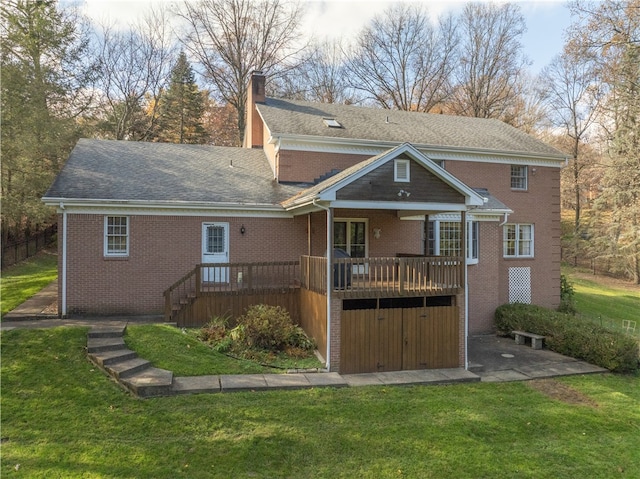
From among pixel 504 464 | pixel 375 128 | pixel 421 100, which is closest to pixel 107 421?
pixel 504 464

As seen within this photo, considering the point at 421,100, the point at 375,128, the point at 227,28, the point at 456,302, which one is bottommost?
the point at 456,302

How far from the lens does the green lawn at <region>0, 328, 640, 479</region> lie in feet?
19.5

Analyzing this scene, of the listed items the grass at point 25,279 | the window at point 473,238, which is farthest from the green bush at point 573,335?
the grass at point 25,279

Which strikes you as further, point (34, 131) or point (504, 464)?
point (34, 131)

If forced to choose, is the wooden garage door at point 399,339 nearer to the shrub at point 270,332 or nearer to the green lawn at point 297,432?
the green lawn at point 297,432

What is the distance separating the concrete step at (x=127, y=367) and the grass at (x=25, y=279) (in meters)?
5.70

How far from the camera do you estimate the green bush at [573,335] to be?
10.7 m

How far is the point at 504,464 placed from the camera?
641 centimetres

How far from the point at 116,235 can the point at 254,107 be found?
9.09m

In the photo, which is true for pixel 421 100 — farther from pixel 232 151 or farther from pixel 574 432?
pixel 574 432

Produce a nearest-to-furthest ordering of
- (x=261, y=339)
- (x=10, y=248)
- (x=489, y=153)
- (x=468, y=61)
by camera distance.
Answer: (x=261, y=339) < (x=489, y=153) < (x=10, y=248) < (x=468, y=61)

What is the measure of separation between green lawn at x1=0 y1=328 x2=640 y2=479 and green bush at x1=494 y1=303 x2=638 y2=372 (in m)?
2.03

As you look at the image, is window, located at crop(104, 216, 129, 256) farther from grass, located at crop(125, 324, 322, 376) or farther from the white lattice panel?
the white lattice panel

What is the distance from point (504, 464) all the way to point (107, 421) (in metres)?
6.39
